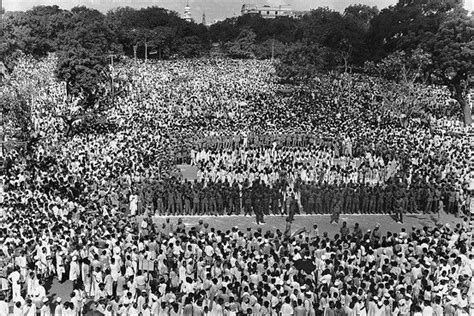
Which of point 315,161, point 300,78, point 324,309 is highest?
point 300,78

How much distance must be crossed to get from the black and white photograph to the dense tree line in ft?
0.66

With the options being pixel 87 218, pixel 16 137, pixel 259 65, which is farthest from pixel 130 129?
pixel 259 65

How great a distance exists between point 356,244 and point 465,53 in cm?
2091

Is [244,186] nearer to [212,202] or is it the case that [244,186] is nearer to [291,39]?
[212,202]

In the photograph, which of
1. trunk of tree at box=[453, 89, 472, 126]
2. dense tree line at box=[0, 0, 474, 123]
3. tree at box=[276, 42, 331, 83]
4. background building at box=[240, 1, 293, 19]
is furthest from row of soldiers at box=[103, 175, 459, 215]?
background building at box=[240, 1, 293, 19]

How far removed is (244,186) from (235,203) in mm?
833

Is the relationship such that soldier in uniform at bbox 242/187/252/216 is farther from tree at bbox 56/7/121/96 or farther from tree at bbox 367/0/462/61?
tree at bbox 367/0/462/61

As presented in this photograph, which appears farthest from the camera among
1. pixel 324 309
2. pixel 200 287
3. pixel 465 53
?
pixel 465 53

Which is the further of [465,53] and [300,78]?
[300,78]

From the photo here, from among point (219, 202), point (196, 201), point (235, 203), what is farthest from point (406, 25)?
point (196, 201)

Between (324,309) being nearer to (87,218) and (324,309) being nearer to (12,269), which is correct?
(12,269)

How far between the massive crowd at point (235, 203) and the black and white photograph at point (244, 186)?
62 millimetres

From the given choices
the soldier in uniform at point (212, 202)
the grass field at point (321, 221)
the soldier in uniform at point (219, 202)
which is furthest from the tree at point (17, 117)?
the soldier in uniform at point (219, 202)

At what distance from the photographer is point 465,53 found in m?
29.8
